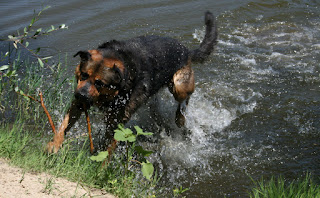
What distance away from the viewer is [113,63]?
13.4 ft

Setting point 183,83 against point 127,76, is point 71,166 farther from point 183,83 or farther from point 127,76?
point 183,83

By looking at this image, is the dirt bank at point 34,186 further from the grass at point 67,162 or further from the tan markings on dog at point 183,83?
the tan markings on dog at point 183,83

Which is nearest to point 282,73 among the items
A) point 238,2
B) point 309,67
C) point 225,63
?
point 309,67

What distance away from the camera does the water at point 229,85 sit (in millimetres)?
4766

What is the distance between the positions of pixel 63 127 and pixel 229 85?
3.60 meters

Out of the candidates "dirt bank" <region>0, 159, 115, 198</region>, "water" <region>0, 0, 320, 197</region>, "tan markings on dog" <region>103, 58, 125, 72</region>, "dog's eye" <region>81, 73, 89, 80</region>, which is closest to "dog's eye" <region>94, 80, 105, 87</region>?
"dog's eye" <region>81, 73, 89, 80</region>

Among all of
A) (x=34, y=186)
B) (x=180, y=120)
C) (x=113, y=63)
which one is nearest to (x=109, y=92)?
(x=113, y=63)

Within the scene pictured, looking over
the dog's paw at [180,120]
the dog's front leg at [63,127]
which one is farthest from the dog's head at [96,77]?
the dog's paw at [180,120]

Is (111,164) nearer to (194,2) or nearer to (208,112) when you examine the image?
(208,112)

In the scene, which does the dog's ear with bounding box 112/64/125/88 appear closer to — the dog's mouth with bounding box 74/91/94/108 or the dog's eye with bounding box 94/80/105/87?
the dog's eye with bounding box 94/80/105/87

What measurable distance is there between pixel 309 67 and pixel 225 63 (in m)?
1.63

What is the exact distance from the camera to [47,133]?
475 cm

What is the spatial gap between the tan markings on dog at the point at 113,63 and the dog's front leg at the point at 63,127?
23.2 inches

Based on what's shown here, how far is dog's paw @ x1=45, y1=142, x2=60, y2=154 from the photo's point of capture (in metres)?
3.92
